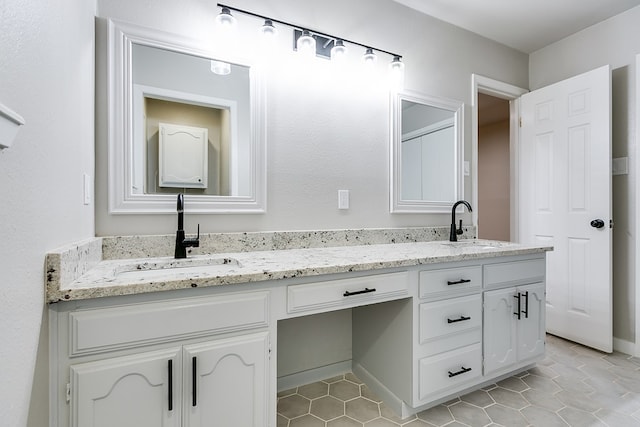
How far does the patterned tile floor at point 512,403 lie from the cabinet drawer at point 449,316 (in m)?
0.39

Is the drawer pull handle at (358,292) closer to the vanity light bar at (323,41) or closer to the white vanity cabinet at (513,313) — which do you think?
the white vanity cabinet at (513,313)

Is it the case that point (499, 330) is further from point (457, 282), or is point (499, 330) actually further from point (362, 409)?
point (362, 409)

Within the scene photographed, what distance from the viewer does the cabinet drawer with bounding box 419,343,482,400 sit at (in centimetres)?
142

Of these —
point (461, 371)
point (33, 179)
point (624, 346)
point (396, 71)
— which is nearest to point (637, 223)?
point (624, 346)

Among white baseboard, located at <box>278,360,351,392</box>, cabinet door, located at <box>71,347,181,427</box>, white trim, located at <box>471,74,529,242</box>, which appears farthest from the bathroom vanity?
white trim, located at <box>471,74,529,242</box>

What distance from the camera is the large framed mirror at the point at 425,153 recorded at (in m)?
2.00

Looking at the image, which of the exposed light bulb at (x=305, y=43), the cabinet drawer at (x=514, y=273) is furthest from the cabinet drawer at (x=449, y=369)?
the exposed light bulb at (x=305, y=43)

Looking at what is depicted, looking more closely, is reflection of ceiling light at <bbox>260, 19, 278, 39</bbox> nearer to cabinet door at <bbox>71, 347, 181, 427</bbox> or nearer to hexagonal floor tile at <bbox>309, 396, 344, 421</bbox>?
cabinet door at <bbox>71, 347, 181, 427</bbox>

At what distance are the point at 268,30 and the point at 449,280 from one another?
1567 mm

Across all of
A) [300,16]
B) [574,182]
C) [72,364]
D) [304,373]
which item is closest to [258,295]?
[72,364]

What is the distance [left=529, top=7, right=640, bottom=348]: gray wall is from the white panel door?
0.56ft

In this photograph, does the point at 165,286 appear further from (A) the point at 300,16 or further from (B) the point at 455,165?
(B) the point at 455,165

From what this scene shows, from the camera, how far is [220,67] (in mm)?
1532

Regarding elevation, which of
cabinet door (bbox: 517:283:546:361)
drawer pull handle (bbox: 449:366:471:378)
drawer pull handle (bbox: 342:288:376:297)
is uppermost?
drawer pull handle (bbox: 342:288:376:297)
